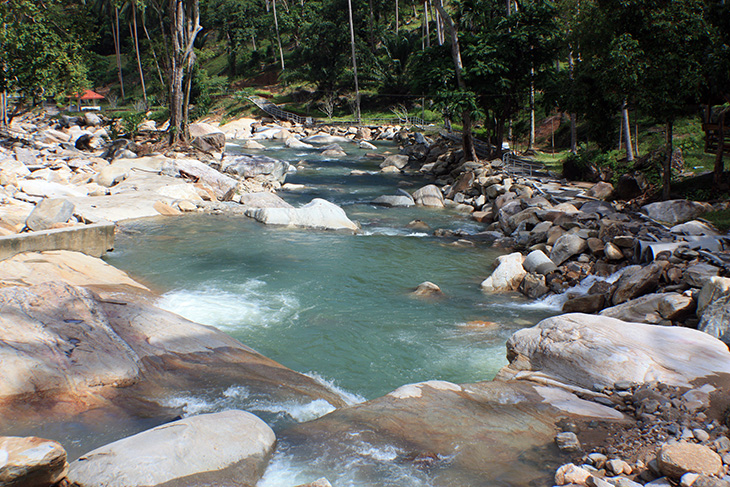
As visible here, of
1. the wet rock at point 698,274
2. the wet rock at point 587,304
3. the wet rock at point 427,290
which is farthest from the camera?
the wet rock at point 427,290

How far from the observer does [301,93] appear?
2130 inches

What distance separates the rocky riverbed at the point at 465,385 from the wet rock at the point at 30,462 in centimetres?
1

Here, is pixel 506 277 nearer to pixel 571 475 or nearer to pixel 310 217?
pixel 310 217

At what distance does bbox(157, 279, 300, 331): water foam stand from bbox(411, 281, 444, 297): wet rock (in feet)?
7.72

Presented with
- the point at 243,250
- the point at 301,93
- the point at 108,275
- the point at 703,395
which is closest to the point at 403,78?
the point at 301,93

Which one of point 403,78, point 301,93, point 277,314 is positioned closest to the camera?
point 277,314

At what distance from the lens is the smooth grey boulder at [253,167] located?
22.0m

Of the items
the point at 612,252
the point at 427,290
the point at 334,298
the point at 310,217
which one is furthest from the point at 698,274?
the point at 310,217

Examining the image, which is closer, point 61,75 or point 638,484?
point 638,484

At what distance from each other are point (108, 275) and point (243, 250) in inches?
143

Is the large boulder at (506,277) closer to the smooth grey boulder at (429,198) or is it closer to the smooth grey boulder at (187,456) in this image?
the smooth grey boulder at (187,456)

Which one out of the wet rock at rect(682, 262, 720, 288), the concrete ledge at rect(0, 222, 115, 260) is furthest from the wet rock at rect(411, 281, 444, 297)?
the concrete ledge at rect(0, 222, 115, 260)

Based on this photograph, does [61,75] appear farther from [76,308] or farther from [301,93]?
[301,93]

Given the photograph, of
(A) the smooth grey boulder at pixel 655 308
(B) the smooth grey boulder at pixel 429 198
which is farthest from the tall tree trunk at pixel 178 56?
(A) the smooth grey boulder at pixel 655 308
